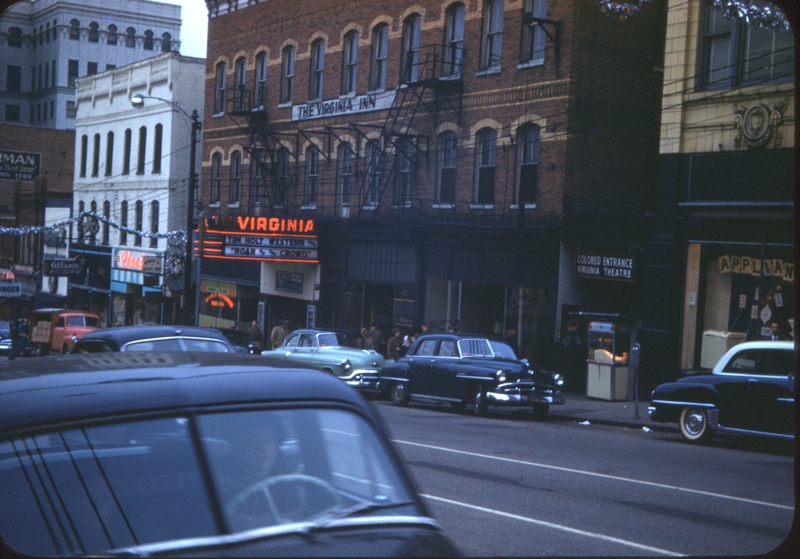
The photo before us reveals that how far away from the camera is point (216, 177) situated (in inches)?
1542

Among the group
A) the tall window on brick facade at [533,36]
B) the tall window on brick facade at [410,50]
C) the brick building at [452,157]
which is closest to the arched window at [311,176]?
the brick building at [452,157]

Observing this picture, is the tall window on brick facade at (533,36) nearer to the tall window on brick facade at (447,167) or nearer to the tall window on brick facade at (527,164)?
the tall window on brick facade at (527,164)

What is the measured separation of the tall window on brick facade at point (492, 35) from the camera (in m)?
25.8

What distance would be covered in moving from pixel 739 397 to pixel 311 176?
71.6ft

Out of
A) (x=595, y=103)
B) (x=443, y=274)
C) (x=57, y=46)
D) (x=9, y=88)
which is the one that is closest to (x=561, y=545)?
(x=595, y=103)

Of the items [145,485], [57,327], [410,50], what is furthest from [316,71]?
[145,485]

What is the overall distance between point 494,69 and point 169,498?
79.5 feet

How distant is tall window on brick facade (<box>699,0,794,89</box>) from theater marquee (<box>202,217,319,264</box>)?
52.0 ft

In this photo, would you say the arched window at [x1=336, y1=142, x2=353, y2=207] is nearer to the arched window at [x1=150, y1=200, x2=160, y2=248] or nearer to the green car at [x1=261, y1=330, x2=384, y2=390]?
the green car at [x1=261, y1=330, x2=384, y2=390]

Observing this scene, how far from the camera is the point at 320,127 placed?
32.5m

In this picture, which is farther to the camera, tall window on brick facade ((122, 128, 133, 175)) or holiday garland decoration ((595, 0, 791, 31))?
tall window on brick facade ((122, 128, 133, 175))

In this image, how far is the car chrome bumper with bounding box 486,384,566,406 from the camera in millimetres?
17734

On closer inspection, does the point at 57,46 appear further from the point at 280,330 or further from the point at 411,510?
the point at 411,510

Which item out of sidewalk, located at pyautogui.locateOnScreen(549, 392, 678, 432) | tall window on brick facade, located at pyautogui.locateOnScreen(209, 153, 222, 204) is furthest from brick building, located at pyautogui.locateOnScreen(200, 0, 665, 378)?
sidewalk, located at pyautogui.locateOnScreen(549, 392, 678, 432)
